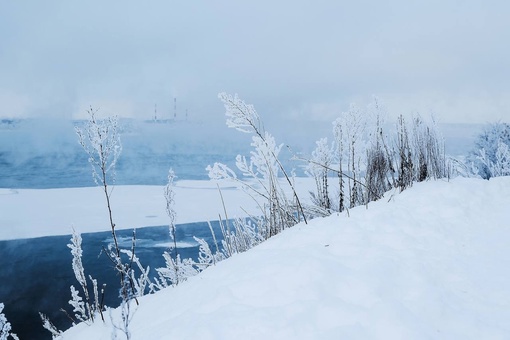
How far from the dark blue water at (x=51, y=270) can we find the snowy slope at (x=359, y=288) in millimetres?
7581

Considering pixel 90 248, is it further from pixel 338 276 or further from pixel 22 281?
pixel 338 276

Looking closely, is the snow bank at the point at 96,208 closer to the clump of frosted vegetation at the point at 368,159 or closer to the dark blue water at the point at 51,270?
the dark blue water at the point at 51,270

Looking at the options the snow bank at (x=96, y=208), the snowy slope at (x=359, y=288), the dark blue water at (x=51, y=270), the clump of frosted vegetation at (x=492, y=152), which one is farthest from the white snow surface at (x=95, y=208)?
the snowy slope at (x=359, y=288)

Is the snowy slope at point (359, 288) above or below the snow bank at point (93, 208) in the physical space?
above

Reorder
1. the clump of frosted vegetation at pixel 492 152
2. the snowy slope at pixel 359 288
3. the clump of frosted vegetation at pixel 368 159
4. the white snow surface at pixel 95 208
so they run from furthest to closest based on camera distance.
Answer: the white snow surface at pixel 95 208 → the clump of frosted vegetation at pixel 492 152 → the clump of frosted vegetation at pixel 368 159 → the snowy slope at pixel 359 288

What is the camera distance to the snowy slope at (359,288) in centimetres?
183

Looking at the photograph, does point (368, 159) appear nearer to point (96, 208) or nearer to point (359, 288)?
point (359, 288)

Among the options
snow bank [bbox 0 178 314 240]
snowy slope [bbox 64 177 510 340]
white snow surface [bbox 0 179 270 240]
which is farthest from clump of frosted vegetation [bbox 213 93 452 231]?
white snow surface [bbox 0 179 270 240]

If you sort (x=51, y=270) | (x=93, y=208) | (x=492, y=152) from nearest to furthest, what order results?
(x=492, y=152), (x=51, y=270), (x=93, y=208)

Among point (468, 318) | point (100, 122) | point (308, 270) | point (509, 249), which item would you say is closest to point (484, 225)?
point (509, 249)

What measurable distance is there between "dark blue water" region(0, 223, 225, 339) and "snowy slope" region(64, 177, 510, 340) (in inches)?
298

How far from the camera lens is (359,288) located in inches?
82.5

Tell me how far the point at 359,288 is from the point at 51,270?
37.4ft

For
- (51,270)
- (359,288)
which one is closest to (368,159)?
(359,288)
